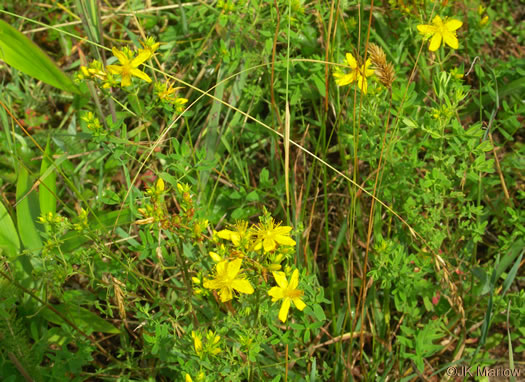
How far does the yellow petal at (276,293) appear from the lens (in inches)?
59.7

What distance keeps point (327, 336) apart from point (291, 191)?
25.6 inches

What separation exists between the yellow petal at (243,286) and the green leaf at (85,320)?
0.91m

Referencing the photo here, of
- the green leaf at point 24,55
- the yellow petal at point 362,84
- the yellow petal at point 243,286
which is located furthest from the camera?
the green leaf at point 24,55

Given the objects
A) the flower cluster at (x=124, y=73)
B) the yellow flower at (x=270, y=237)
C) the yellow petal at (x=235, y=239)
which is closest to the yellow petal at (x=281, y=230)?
the yellow flower at (x=270, y=237)

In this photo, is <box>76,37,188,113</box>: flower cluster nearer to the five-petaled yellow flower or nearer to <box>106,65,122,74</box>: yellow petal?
<box>106,65,122,74</box>: yellow petal

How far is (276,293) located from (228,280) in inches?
5.7

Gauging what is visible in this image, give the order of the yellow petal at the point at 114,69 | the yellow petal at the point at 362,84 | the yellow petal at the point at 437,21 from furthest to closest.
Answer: the yellow petal at the point at 437,21, the yellow petal at the point at 362,84, the yellow petal at the point at 114,69

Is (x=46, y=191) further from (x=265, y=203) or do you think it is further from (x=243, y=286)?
(x=243, y=286)

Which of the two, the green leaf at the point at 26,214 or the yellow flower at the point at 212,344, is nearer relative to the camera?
the yellow flower at the point at 212,344

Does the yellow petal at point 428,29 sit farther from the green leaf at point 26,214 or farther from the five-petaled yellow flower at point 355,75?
the green leaf at point 26,214

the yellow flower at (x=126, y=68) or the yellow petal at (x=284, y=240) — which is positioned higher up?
the yellow flower at (x=126, y=68)

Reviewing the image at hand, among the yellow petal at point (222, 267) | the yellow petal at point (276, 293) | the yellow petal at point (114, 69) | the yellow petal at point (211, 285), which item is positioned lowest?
the yellow petal at point (276, 293)

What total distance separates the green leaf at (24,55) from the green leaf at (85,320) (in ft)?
3.46

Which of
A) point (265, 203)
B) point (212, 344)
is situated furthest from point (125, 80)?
point (265, 203)
